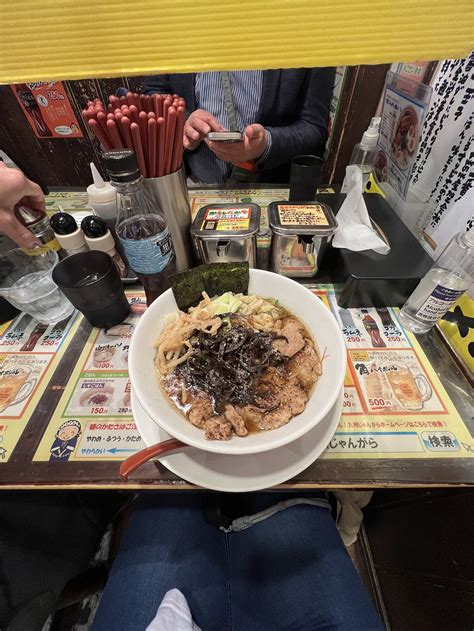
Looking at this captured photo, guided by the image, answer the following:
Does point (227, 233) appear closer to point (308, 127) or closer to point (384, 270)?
point (384, 270)

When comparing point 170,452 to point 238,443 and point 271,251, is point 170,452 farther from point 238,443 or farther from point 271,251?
point 271,251

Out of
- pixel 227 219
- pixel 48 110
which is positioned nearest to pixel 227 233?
pixel 227 219

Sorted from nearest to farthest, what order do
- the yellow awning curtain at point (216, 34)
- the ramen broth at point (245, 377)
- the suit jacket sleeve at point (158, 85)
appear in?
1. the yellow awning curtain at point (216, 34)
2. the ramen broth at point (245, 377)
3. the suit jacket sleeve at point (158, 85)

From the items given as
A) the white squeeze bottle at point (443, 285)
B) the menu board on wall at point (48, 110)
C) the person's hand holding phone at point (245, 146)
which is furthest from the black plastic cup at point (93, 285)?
the menu board on wall at point (48, 110)

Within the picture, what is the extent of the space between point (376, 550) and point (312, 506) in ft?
2.24

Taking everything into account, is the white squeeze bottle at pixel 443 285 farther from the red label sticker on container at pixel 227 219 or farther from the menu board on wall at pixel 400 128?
the red label sticker on container at pixel 227 219

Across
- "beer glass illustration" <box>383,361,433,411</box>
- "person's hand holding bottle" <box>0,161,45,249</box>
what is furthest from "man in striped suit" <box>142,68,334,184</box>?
"beer glass illustration" <box>383,361,433,411</box>

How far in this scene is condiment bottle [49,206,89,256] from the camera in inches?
48.3

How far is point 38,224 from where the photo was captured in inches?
50.0

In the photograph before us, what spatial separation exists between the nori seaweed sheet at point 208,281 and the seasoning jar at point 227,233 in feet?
0.49

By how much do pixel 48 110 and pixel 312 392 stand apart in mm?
3684

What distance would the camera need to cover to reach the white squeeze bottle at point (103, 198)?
49.6 inches

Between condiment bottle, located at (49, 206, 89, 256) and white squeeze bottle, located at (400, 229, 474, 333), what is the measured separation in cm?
150

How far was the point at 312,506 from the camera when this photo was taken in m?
1.55
